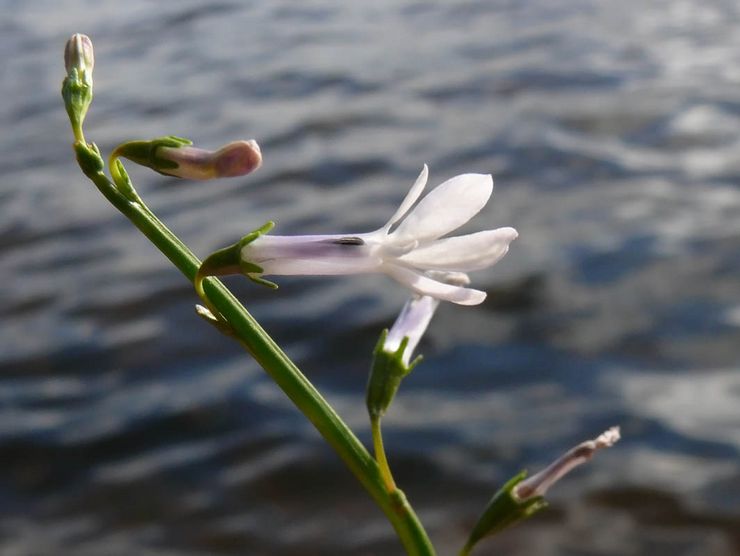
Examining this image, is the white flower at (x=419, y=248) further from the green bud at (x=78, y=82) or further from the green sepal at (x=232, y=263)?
the green bud at (x=78, y=82)

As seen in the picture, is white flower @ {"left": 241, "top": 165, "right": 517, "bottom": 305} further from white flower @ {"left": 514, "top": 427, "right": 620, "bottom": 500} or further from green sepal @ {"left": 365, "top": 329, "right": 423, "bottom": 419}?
white flower @ {"left": 514, "top": 427, "right": 620, "bottom": 500}

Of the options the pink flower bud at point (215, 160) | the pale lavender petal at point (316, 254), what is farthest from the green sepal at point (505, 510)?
the pink flower bud at point (215, 160)

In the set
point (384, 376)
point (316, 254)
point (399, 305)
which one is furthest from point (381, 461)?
point (399, 305)

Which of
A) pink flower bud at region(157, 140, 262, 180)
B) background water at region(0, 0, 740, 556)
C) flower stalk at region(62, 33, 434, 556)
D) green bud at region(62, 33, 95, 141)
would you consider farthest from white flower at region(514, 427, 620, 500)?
background water at region(0, 0, 740, 556)

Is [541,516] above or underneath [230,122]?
underneath

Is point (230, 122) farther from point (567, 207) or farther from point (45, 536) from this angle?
point (45, 536)

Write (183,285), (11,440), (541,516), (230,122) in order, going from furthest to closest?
(230,122) → (183,285) → (11,440) → (541,516)

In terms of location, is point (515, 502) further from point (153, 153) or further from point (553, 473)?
point (153, 153)

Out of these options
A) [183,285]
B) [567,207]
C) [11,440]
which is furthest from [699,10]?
[11,440]
